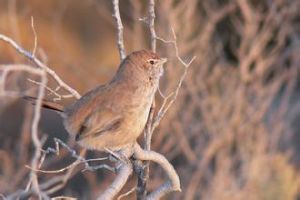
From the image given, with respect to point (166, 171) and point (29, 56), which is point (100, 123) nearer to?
point (166, 171)

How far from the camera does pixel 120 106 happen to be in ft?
16.3

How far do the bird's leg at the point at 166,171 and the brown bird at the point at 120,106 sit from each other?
0.47 meters

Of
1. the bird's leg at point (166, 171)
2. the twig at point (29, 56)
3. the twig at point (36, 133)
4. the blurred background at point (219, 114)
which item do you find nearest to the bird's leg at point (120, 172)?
the bird's leg at point (166, 171)

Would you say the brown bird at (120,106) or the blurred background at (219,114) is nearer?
the brown bird at (120,106)

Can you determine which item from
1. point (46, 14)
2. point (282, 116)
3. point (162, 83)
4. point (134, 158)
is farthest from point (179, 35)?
point (46, 14)

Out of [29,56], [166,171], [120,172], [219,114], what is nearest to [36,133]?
[29,56]

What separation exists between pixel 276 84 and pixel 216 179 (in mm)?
1200

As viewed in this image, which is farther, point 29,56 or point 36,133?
point 29,56

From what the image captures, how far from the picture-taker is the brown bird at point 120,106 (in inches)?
194

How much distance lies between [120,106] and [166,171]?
0.82 m

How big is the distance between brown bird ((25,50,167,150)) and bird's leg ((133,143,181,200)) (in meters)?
0.47

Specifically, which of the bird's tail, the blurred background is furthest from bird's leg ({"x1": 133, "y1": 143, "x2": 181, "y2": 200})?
the blurred background

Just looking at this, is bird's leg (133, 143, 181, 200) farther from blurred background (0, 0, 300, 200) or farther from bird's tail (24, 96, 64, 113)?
blurred background (0, 0, 300, 200)

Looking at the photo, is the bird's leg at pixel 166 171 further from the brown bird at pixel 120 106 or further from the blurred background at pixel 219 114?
the blurred background at pixel 219 114
